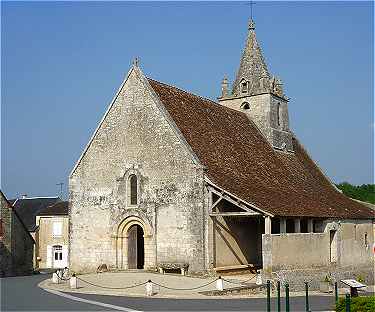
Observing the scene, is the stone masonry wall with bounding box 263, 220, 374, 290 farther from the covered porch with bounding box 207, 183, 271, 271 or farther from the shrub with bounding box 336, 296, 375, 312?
the shrub with bounding box 336, 296, 375, 312

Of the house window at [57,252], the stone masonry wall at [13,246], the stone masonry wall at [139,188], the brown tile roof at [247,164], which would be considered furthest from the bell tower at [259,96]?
the house window at [57,252]

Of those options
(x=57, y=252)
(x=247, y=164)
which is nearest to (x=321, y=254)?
(x=247, y=164)

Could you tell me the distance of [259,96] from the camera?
38156mm

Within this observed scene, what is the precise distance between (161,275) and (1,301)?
7.69 meters

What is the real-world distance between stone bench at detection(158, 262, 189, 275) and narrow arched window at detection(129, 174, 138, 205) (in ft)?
11.3

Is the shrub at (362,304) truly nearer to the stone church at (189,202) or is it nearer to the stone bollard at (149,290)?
the stone bollard at (149,290)

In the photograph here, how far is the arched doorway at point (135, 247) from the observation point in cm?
2914

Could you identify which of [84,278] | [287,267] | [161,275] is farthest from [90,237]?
[287,267]

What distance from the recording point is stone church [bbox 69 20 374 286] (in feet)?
87.4

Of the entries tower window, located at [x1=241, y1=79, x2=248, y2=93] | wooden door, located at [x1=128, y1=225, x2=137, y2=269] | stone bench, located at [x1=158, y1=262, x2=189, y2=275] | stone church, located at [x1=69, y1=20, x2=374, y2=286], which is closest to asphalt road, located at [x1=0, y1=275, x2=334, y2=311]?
stone church, located at [x1=69, y1=20, x2=374, y2=286]

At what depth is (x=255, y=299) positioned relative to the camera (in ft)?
69.2

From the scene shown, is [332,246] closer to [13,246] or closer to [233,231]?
[233,231]

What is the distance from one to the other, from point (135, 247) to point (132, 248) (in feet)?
0.71

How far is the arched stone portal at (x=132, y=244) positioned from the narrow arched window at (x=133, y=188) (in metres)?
0.85
